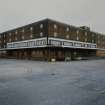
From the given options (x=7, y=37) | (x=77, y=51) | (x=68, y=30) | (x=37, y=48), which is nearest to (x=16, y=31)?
(x=7, y=37)

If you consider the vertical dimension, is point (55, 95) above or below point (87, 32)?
below

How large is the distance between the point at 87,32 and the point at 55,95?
48295 mm

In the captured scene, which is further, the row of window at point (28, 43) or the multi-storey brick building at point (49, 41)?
the row of window at point (28, 43)

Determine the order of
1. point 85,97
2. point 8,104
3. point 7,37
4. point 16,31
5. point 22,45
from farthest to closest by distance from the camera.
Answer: point 7,37 < point 16,31 < point 22,45 < point 85,97 < point 8,104

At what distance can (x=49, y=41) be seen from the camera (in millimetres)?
35188

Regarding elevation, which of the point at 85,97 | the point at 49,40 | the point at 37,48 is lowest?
the point at 85,97

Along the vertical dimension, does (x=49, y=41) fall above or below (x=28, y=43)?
above

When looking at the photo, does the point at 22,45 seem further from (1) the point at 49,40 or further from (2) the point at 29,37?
(1) the point at 49,40

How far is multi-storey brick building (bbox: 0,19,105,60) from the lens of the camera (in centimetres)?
3509

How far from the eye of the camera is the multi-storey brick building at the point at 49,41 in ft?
115

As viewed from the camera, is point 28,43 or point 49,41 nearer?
point 49,41

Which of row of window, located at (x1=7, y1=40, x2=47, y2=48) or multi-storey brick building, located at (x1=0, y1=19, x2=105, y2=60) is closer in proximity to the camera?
multi-storey brick building, located at (x1=0, y1=19, x2=105, y2=60)

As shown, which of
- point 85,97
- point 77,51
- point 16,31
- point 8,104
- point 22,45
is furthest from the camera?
point 16,31

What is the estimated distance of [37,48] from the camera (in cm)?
3625
